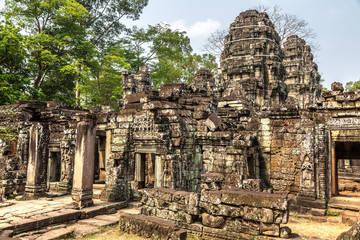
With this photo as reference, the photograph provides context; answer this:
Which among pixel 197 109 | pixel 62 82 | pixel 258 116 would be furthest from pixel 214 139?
pixel 62 82

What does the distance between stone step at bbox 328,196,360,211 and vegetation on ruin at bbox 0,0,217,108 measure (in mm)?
18307

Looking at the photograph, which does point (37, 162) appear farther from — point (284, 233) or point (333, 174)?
point (333, 174)

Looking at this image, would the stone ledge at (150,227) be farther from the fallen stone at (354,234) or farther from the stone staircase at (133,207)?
the fallen stone at (354,234)

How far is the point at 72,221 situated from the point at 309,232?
6619 mm

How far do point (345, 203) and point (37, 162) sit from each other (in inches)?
431

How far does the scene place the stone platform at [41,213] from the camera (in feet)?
22.0

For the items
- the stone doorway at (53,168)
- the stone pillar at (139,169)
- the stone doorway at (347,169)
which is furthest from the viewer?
the stone doorway at (53,168)

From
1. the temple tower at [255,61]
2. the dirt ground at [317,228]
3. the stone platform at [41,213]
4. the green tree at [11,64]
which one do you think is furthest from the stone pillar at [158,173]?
the temple tower at [255,61]

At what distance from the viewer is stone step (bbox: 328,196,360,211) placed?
891 centimetres

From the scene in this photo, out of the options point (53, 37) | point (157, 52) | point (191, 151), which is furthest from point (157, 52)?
point (191, 151)

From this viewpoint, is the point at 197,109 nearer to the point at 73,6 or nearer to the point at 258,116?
the point at 258,116

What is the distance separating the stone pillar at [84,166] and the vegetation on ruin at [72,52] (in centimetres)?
1141

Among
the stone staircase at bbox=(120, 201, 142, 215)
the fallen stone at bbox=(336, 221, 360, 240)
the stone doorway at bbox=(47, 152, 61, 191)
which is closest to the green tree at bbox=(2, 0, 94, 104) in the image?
the stone doorway at bbox=(47, 152, 61, 191)

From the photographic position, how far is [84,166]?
8.71 m
